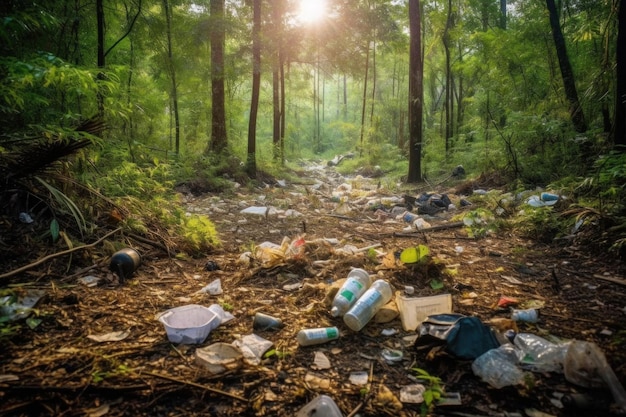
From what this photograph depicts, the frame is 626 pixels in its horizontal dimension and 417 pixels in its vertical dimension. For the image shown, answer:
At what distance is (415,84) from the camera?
7551mm

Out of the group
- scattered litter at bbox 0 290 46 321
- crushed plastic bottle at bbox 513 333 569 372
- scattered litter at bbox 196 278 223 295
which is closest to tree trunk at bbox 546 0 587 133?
crushed plastic bottle at bbox 513 333 569 372

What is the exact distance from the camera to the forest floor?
49.2 inches

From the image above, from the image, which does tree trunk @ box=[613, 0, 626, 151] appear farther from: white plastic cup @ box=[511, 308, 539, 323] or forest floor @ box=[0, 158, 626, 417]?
white plastic cup @ box=[511, 308, 539, 323]

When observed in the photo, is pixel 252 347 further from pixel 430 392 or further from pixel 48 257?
pixel 48 257

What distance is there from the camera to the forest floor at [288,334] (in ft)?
4.10

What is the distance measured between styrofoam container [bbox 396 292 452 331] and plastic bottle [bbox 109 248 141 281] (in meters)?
1.94

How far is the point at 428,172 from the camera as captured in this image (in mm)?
9273

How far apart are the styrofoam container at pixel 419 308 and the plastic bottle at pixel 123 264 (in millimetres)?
1943

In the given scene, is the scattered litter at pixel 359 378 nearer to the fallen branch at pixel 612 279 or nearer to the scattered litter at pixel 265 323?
the scattered litter at pixel 265 323

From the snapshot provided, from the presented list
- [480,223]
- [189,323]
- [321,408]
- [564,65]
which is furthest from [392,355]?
[564,65]

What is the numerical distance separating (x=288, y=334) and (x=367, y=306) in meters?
0.49

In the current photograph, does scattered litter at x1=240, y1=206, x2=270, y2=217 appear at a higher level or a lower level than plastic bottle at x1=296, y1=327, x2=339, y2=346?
higher

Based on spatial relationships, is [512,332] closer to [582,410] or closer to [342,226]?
[582,410]

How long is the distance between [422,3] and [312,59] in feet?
13.9
